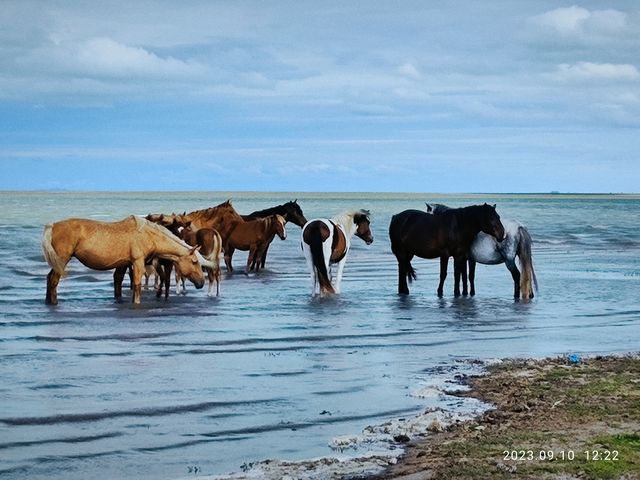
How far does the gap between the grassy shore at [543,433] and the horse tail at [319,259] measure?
749 cm

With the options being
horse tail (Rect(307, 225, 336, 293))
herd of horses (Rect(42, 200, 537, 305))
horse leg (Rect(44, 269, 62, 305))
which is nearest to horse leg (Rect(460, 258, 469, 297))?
herd of horses (Rect(42, 200, 537, 305))

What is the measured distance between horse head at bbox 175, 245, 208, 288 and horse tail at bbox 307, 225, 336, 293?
77.5 inches

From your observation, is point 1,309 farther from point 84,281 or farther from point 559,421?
point 559,421

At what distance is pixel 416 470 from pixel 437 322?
7.89 metres

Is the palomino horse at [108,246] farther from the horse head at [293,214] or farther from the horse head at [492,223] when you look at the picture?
the horse head at [293,214]

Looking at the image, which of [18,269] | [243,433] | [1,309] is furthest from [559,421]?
[18,269]

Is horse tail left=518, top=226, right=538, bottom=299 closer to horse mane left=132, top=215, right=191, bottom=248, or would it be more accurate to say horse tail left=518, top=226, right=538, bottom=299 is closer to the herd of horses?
the herd of horses

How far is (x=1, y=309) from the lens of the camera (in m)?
15.3

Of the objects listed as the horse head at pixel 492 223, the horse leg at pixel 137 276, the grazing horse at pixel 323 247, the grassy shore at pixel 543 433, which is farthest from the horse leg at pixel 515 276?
the grassy shore at pixel 543 433

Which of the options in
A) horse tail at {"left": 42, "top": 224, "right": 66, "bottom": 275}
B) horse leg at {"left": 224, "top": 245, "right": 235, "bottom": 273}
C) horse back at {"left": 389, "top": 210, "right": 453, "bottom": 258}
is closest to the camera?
horse tail at {"left": 42, "top": 224, "right": 66, "bottom": 275}

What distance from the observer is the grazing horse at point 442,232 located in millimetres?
16797

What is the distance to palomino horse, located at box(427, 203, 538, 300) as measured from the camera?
1692 centimetres

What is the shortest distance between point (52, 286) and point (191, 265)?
6.90 feet

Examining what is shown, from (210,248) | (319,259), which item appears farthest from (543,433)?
(210,248)
